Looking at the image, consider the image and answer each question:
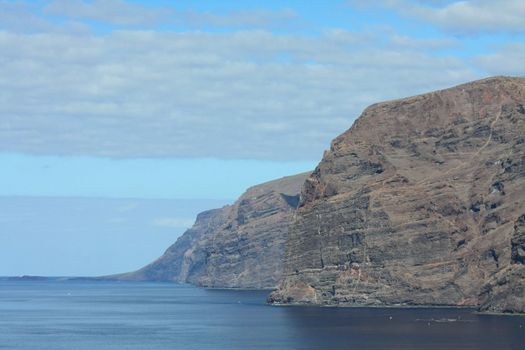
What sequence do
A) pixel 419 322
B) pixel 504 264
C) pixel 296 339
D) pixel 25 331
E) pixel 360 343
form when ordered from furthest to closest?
pixel 504 264 < pixel 25 331 < pixel 419 322 < pixel 296 339 < pixel 360 343

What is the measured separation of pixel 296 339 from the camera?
150000 mm

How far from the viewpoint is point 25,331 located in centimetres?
18325

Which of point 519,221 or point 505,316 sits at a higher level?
point 519,221

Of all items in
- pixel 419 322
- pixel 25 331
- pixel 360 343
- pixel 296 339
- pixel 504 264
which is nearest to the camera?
pixel 360 343

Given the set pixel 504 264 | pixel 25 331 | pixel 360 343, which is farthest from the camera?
pixel 504 264

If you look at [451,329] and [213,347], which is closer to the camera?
[213,347]

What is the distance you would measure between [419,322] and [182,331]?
36116 millimetres

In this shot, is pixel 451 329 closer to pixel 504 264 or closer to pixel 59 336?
pixel 504 264

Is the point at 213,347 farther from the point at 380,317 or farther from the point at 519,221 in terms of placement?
the point at 519,221

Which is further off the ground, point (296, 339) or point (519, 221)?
point (519, 221)

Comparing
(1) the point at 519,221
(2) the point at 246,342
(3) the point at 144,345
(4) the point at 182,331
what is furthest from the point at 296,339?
(1) the point at 519,221

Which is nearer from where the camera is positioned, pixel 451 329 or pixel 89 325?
pixel 451 329

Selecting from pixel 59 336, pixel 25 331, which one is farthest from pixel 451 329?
pixel 25 331

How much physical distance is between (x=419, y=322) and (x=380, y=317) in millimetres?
16576
